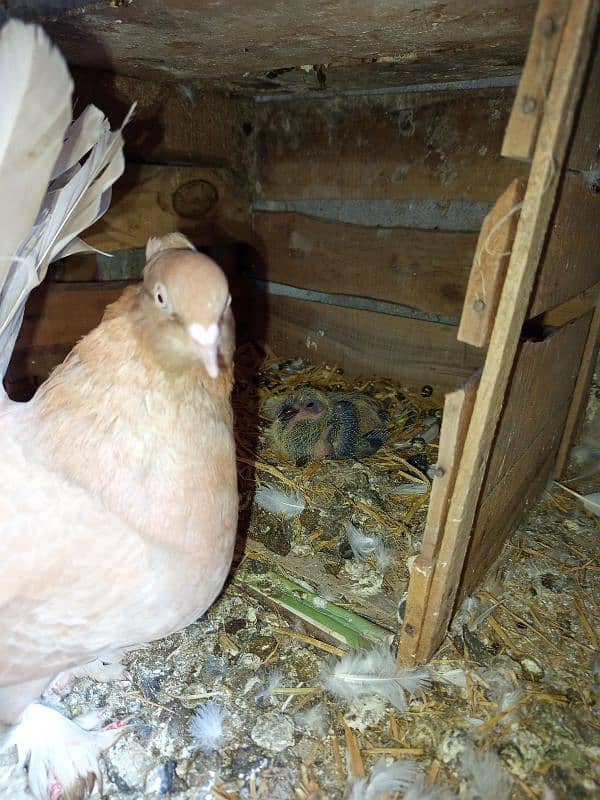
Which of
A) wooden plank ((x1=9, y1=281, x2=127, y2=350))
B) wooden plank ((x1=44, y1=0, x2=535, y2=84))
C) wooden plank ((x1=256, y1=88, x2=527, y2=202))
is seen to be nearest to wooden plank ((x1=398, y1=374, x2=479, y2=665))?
wooden plank ((x1=44, y1=0, x2=535, y2=84))

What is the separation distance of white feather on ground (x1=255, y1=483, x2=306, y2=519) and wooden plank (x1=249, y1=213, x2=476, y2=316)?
117cm

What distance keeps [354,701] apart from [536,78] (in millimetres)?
1486

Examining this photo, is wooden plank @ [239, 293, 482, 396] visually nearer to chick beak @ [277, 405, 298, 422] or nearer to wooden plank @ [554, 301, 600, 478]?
wooden plank @ [554, 301, 600, 478]

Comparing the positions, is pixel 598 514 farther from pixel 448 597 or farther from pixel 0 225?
pixel 0 225

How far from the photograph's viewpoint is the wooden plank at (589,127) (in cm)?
111

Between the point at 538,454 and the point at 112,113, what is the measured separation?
85.2 inches

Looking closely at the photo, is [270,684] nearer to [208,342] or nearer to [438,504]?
[438,504]

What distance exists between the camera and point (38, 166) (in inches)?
45.4

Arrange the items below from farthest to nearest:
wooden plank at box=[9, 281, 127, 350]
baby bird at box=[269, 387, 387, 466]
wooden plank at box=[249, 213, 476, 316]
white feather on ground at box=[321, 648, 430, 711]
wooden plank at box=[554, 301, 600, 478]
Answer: wooden plank at box=[249, 213, 476, 316]
baby bird at box=[269, 387, 387, 466]
wooden plank at box=[9, 281, 127, 350]
wooden plank at box=[554, 301, 600, 478]
white feather on ground at box=[321, 648, 430, 711]

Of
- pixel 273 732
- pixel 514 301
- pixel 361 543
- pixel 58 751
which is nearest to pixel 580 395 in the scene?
pixel 361 543

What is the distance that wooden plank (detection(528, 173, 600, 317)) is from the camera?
1.21 m

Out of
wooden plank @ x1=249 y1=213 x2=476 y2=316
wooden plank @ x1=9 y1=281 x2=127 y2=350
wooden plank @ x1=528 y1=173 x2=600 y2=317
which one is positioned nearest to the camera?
wooden plank @ x1=528 y1=173 x2=600 y2=317

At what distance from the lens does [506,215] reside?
103 cm

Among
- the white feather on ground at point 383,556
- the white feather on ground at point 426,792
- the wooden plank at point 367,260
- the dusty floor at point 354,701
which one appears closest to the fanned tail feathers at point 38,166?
the dusty floor at point 354,701
